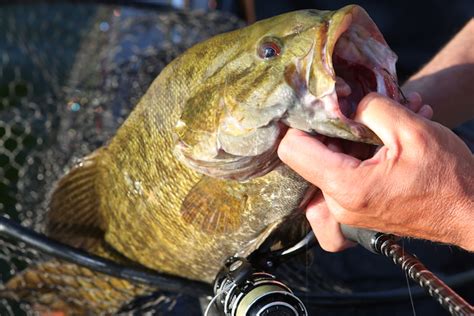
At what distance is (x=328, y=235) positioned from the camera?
1.79 m

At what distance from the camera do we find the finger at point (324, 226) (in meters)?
1.77

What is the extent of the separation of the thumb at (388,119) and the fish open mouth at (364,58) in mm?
93

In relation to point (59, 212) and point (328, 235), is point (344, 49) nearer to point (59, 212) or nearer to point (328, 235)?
point (328, 235)

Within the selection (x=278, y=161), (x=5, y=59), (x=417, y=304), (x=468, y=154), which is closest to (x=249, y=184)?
(x=278, y=161)

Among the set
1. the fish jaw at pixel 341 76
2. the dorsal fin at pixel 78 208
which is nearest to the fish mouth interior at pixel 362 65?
the fish jaw at pixel 341 76

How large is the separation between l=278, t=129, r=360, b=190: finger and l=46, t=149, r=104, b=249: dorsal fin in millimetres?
998

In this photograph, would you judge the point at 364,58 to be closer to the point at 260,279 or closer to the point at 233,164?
the point at 233,164

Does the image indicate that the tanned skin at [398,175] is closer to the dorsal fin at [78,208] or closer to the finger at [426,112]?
the finger at [426,112]

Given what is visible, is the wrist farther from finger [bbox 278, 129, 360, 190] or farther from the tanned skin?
finger [bbox 278, 129, 360, 190]

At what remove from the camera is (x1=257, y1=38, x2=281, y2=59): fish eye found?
1.62 metres

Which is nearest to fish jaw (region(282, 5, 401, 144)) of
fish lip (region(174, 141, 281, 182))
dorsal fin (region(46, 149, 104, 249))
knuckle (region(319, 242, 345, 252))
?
fish lip (region(174, 141, 281, 182))

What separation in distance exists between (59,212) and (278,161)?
1.01m

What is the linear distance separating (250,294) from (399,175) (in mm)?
515

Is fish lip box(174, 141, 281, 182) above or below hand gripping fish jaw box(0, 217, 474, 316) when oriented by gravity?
above
